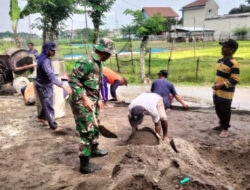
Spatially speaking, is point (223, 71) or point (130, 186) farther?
point (223, 71)

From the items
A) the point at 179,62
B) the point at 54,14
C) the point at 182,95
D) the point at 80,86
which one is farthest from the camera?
the point at 179,62

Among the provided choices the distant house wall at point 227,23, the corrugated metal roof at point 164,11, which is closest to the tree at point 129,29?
the distant house wall at point 227,23

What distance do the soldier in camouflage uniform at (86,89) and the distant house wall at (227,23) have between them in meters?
38.3

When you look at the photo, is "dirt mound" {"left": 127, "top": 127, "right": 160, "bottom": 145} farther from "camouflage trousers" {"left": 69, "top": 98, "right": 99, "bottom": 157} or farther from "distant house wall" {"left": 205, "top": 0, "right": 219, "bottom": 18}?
"distant house wall" {"left": 205, "top": 0, "right": 219, "bottom": 18}

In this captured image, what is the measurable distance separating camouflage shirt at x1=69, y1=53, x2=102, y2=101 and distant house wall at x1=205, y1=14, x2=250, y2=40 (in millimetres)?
38323

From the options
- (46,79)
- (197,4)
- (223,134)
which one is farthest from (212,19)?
(46,79)

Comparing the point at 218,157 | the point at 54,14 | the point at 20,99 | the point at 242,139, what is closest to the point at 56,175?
the point at 218,157

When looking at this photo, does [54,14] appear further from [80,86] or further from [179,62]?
[80,86]

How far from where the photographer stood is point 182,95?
8.58 m

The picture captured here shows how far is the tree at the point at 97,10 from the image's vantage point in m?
18.1

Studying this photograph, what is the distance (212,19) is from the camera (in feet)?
134

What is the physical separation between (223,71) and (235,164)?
1685mm

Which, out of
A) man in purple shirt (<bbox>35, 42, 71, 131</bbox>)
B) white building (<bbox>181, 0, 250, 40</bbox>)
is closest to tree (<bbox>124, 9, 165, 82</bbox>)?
man in purple shirt (<bbox>35, 42, 71, 131</bbox>)

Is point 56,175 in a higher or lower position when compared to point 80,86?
lower
